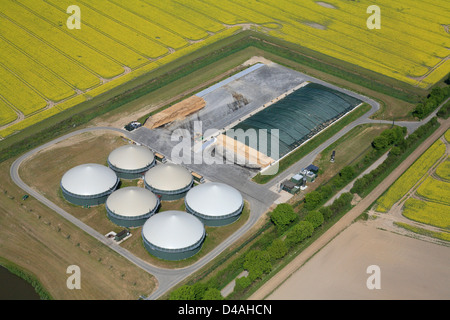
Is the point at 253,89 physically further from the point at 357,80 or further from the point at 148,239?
the point at 148,239

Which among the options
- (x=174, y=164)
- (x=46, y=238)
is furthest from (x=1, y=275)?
(x=174, y=164)

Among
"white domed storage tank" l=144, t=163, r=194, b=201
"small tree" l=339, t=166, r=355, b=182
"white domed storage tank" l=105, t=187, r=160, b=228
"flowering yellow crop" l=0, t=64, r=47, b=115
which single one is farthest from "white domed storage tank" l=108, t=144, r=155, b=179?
"small tree" l=339, t=166, r=355, b=182

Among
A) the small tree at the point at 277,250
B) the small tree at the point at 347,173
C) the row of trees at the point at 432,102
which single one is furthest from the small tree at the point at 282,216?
the row of trees at the point at 432,102

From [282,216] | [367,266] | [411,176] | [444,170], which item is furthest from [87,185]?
[444,170]

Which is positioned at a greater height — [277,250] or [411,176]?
[411,176]

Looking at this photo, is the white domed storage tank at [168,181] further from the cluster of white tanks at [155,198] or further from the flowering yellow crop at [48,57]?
the flowering yellow crop at [48,57]

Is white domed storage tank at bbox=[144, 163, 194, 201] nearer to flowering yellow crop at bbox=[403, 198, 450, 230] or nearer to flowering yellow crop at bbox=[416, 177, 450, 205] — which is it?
flowering yellow crop at bbox=[403, 198, 450, 230]

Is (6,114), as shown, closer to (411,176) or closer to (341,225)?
(341,225)
